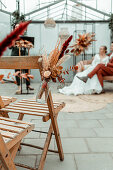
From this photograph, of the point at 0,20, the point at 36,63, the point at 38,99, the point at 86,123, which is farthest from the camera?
the point at 0,20

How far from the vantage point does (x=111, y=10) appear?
310 inches

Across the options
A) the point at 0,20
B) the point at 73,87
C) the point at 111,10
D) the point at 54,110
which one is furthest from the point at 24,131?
the point at 111,10

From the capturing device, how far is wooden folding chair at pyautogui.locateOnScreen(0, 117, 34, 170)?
0.81 metres

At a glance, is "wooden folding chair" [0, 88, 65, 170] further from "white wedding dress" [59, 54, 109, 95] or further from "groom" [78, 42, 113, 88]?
"groom" [78, 42, 113, 88]

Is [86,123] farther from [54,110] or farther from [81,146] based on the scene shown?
[54,110]

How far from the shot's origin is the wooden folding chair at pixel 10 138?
2.67 feet

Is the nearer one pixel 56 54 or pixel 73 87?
pixel 56 54

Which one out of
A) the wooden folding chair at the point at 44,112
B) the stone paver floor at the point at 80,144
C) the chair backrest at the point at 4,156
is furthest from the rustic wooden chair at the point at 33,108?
the chair backrest at the point at 4,156

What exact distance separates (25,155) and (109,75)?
399cm

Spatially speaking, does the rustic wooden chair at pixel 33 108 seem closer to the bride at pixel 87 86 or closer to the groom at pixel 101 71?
the bride at pixel 87 86

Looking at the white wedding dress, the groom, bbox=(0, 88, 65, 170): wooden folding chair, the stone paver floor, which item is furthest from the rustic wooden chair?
the groom

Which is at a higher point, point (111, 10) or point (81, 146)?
point (111, 10)

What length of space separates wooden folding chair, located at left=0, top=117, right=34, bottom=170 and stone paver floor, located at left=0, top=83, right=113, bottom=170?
0.41m

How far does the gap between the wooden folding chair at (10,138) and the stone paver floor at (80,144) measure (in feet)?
1.33
